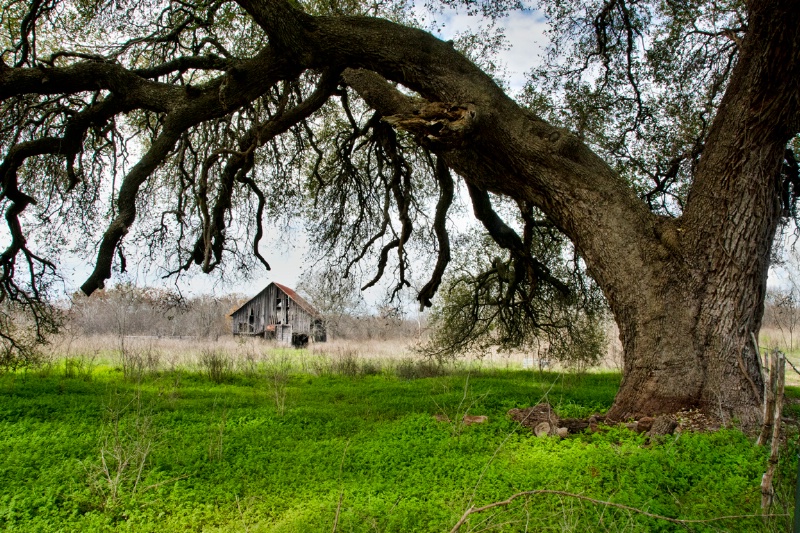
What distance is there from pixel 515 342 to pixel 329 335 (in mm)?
18153

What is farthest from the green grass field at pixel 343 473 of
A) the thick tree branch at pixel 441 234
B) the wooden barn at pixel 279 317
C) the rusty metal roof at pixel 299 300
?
the wooden barn at pixel 279 317

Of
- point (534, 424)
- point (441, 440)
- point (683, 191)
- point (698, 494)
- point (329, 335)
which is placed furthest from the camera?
point (329, 335)

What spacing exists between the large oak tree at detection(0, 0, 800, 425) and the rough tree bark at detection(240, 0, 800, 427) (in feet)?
0.07

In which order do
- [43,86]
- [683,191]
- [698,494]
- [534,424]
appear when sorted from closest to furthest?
1. [698,494]
2. [534,424]
3. [43,86]
4. [683,191]

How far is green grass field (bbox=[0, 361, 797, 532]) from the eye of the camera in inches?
137

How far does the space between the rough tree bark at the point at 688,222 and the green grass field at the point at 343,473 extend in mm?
888

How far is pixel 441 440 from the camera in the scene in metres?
5.30

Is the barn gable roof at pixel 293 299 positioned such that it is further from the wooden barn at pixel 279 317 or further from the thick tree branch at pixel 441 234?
the thick tree branch at pixel 441 234

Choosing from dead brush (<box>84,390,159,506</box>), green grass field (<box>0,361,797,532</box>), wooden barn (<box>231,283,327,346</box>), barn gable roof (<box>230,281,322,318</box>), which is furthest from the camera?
wooden barn (<box>231,283,327,346</box>)

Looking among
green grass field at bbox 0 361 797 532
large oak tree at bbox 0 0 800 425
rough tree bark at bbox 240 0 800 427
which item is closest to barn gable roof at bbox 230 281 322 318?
large oak tree at bbox 0 0 800 425

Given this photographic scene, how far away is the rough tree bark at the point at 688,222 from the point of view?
5.52 m

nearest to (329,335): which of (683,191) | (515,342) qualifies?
(515,342)

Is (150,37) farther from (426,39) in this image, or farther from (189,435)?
(189,435)

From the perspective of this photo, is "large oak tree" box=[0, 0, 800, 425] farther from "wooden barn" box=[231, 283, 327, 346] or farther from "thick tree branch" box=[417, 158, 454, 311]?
"wooden barn" box=[231, 283, 327, 346]
